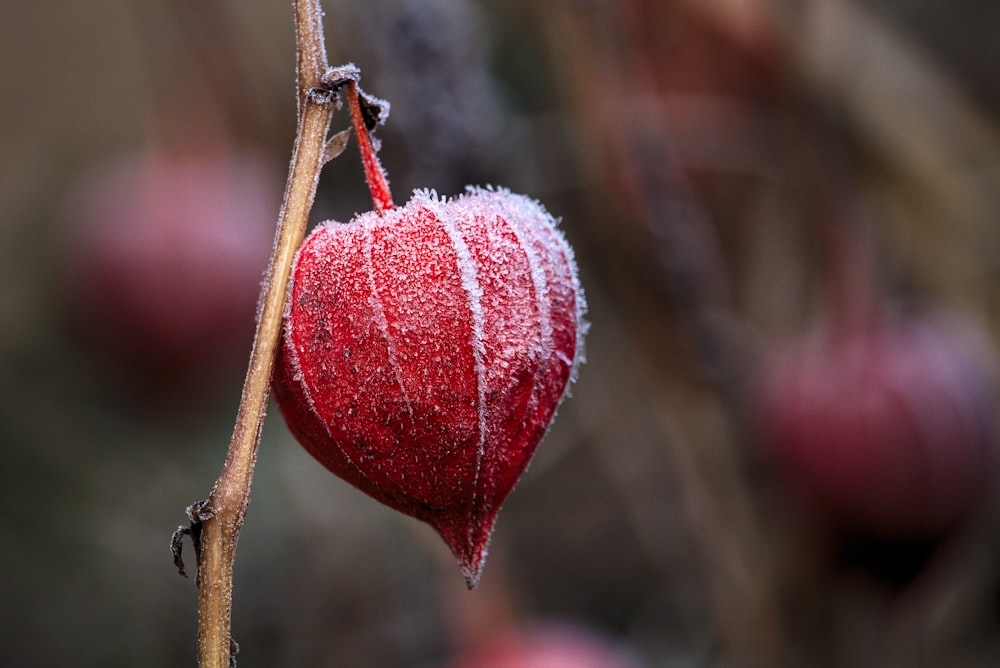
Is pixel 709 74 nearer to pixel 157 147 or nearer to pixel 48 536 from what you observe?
pixel 157 147

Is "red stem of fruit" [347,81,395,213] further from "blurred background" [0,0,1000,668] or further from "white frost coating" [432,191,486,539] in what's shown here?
"blurred background" [0,0,1000,668]

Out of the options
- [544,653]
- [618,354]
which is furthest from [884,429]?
[618,354]

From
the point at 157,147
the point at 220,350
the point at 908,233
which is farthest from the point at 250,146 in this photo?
the point at 908,233

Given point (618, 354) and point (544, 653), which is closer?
point (544, 653)

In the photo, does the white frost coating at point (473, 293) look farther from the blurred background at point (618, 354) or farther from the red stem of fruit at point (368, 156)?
the blurred background at point (618, 354)

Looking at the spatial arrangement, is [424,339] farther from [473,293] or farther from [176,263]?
[176,263]

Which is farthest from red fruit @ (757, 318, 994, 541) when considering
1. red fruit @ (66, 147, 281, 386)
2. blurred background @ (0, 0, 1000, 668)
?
red fruit @ (66, 147, 281, 386)

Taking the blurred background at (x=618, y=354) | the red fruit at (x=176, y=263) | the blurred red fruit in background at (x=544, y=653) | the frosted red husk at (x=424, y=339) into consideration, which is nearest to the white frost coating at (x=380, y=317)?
the frosted red husk at (x=424, y=339)
